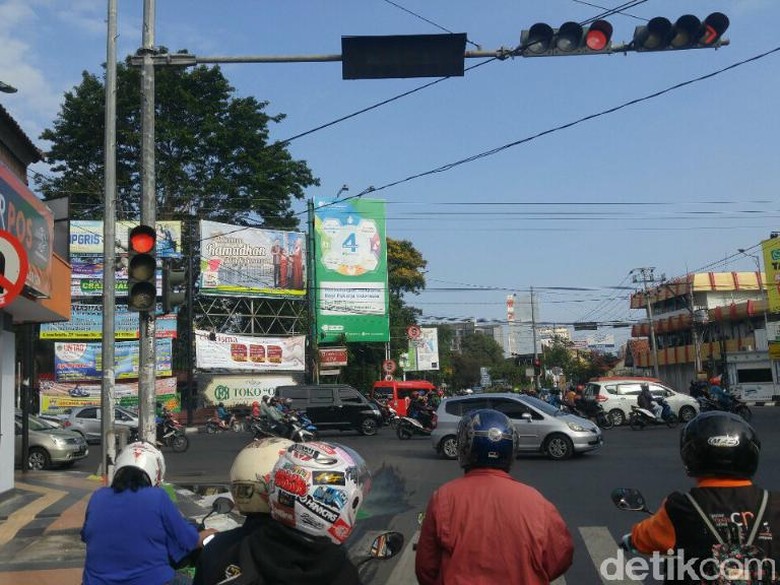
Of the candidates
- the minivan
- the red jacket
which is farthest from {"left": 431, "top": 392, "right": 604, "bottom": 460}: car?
the minivan

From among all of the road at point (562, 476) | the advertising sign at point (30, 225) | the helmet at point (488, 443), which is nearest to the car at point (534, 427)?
the road at point (562, 476)

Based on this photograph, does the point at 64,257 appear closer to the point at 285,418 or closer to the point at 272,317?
the point at 285,418

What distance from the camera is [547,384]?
78.5 meters

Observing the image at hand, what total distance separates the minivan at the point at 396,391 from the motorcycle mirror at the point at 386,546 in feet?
117

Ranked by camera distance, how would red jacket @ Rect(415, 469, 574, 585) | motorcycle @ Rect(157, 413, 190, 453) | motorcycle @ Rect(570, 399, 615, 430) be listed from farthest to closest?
motorcycle @ Rect(570, 399, 615, 430), motorcycle @ Rect(157, 413, 190, 453), red jacket @ Rect(415, 469, 574, 585)

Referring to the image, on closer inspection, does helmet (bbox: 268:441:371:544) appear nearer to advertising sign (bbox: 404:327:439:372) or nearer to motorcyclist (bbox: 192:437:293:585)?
motorcyclist (bbox: 192:437:293:585)

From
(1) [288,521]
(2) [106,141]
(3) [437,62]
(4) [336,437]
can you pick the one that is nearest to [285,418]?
(4) [336,437]

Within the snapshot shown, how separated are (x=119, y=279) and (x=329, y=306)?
10375 mm

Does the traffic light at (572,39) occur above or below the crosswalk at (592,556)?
above

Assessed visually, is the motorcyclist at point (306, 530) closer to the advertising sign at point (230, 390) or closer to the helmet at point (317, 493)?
the helmet at point (317, 493)

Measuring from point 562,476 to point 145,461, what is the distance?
12.4 m

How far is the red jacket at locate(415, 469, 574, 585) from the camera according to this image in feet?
10.7

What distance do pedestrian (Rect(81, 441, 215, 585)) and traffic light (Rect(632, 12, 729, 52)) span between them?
7131 millimetres

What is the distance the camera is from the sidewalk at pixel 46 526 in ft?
28.1
